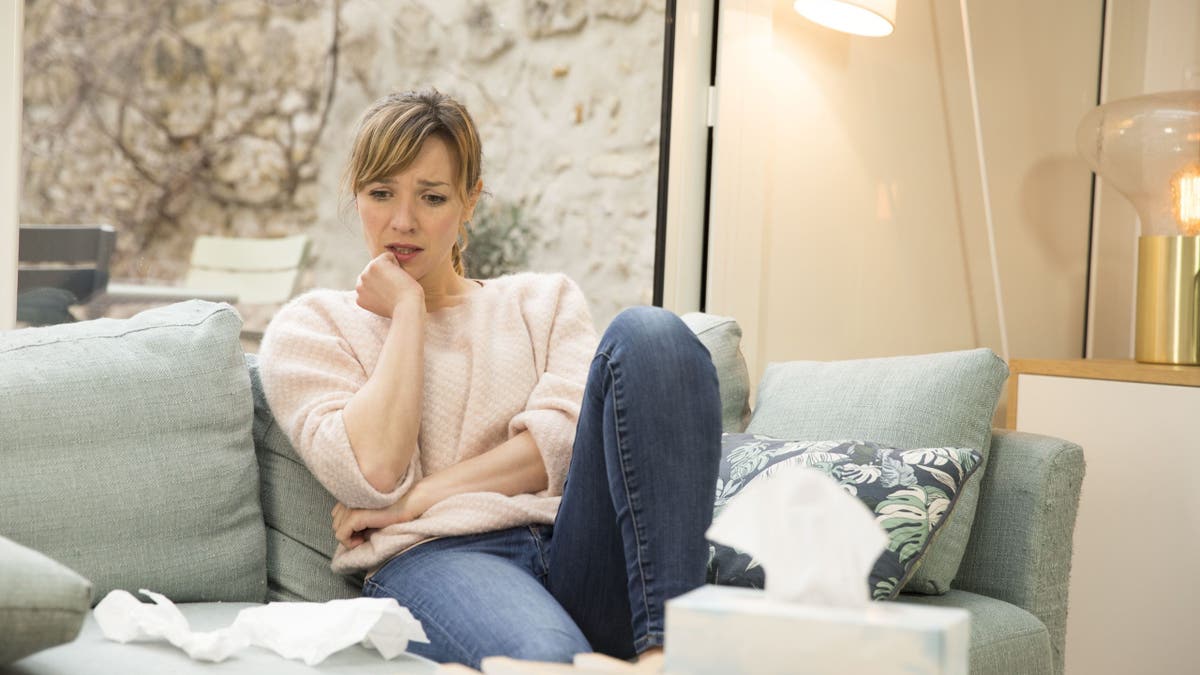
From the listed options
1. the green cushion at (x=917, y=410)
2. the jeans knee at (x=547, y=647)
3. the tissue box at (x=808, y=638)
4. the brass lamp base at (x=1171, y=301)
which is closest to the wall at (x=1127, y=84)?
the brass lamp base at (x=1171, y=301)

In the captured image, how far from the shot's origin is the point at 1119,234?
11.5ft

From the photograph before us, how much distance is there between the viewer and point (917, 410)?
1.92 m

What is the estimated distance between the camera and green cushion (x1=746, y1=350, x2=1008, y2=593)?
1.81 metres

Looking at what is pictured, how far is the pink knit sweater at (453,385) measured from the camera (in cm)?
157

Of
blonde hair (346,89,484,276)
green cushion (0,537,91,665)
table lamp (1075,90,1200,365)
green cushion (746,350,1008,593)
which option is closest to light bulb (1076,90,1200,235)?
table lamp (1075,90,1200,365)

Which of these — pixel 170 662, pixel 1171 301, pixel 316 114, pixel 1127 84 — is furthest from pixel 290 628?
pixel 1127 84

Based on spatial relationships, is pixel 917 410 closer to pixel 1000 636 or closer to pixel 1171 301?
pixel 1000 636

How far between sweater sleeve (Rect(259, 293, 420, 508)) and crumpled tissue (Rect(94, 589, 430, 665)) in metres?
0.22

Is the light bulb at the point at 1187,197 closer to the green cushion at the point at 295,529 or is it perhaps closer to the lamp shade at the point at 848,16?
the lamp shade at the point at 848,16

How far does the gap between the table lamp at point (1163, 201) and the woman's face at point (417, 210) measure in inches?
68.2

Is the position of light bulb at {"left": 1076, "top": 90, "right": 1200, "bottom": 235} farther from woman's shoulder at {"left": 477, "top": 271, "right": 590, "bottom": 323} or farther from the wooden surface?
woman's shoulder at {"left": 477, "top": 271, "right": 590, "bottom": 323}

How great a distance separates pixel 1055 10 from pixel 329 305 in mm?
2524

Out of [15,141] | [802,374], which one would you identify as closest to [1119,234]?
[802,374]

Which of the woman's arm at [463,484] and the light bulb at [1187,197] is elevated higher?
the light bulb at [1187,197]
